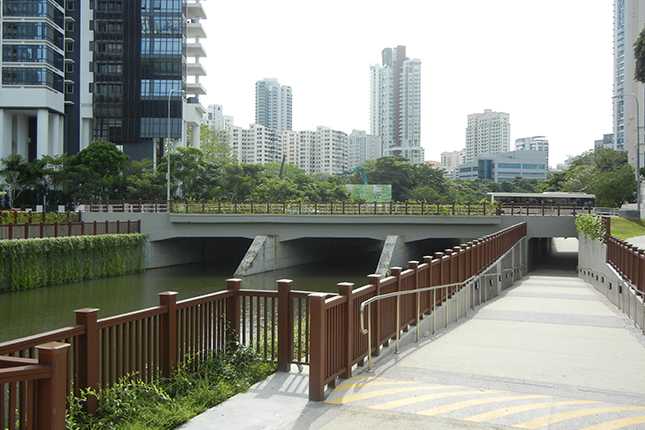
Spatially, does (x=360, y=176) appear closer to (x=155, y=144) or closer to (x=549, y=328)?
(x=155, y=144)

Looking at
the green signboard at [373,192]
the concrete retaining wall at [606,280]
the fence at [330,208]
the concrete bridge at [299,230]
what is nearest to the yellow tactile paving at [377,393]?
the concrete retaining wall at [606,280]

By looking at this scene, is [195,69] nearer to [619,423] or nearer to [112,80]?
[112,80]

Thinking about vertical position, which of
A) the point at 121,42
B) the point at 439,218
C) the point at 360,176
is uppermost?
the point at 121,42

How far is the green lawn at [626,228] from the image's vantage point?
38.1 metres

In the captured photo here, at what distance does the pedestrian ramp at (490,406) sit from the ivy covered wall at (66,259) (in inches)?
1000

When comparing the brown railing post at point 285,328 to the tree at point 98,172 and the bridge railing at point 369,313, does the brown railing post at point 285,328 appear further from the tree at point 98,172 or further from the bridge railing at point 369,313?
the tree at point 98,172

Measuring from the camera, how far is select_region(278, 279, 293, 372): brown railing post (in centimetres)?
753

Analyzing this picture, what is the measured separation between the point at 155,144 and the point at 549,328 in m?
63.4

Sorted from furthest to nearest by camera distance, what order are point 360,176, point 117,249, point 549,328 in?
point 360,176
point 117,249
point 549,328

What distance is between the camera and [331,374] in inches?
264

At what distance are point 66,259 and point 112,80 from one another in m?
43.0

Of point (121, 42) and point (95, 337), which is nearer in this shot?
point (95, 337)

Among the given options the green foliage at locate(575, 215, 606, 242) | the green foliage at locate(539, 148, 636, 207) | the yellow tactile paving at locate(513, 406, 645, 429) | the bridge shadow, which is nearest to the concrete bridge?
the bridge shadow

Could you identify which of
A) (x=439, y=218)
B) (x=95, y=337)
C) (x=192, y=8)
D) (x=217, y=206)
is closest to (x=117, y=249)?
(x=217, y=206)
